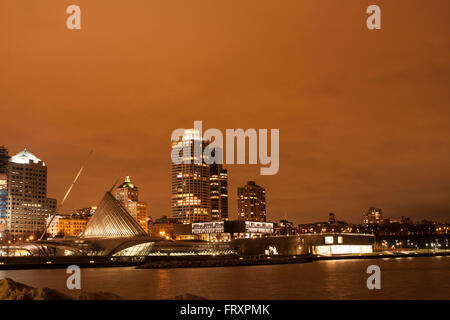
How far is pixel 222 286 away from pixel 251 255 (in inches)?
3139

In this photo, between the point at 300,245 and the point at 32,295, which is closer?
the point at 32,295

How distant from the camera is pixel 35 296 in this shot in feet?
68.9

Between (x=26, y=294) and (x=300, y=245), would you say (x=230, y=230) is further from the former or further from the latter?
(x=26, y=294)

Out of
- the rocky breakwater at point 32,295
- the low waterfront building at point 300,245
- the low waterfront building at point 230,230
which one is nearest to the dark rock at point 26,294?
the rocky breakwater at point 32,295

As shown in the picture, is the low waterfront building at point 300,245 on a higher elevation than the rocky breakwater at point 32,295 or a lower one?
lower

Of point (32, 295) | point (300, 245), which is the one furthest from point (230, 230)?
point (32, 295)

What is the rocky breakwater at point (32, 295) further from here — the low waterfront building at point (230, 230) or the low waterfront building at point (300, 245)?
the low waterfront building at point (230, 230)

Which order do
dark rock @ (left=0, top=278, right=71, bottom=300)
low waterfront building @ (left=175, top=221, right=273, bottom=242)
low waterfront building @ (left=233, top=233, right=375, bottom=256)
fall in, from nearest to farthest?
dark rock @ (left=0, top=278, right=71, bottom=300) < low waterfront building @ (left=233, top=233, right=375, bottom=256) < low waterfront building @ (left=175, top=221, right=273, bottom=242)

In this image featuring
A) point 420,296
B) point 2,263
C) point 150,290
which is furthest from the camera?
point 2,263

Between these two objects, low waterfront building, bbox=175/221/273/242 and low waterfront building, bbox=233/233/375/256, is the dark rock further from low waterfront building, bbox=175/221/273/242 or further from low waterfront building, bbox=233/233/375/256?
low waterfront building, bbox=175/221/273/242

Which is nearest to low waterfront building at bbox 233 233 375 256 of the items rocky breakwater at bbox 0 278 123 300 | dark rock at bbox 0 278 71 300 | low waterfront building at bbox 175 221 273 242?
low waterfront building at bbox 175 221 273 242

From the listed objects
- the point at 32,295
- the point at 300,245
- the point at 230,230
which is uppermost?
the point at 32,295
